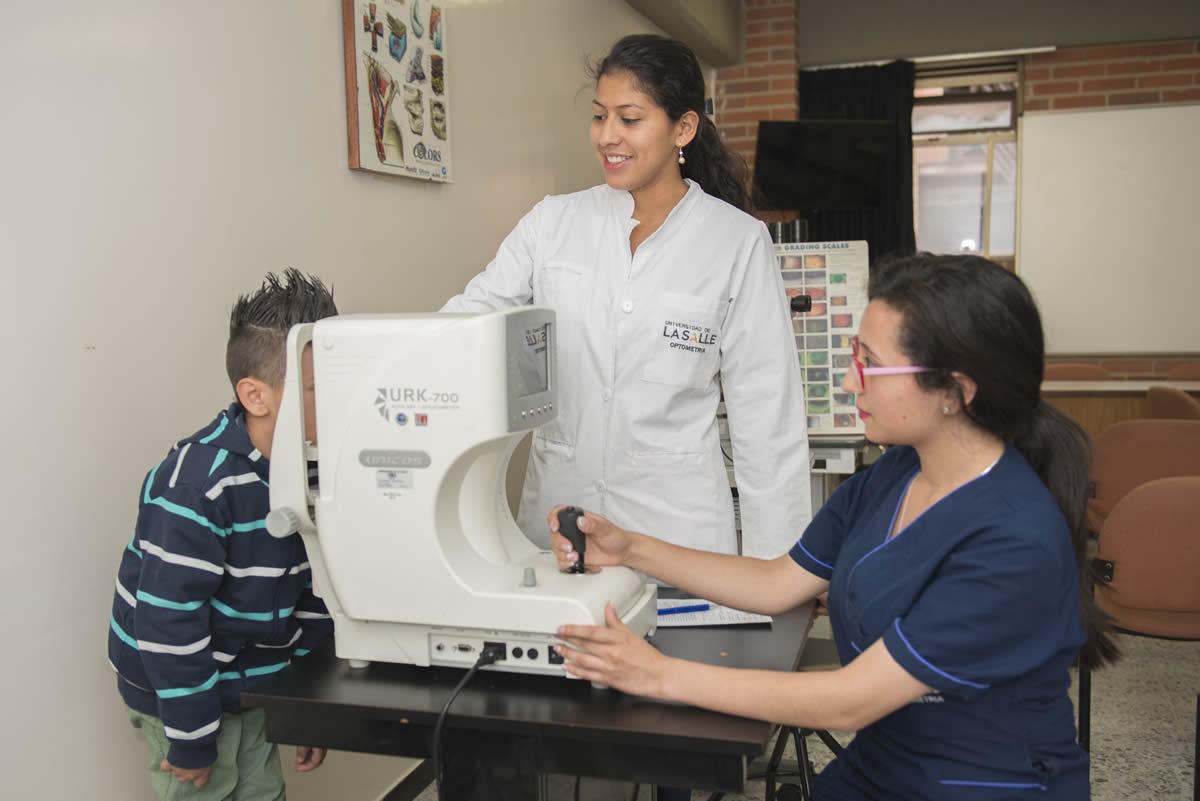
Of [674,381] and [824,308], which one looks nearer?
[674,381]

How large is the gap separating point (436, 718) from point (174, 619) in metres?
0.39

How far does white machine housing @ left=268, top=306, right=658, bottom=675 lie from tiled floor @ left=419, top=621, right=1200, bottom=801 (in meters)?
1.54

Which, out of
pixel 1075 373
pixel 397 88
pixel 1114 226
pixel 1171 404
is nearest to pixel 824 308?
pixel 397 88

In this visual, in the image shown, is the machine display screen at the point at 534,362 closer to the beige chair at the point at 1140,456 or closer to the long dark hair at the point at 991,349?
the long dark hair at the point at 991,349

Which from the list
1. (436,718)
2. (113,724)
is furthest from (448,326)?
(113,724)

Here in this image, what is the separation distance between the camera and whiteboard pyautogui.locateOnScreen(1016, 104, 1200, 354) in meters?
5.96

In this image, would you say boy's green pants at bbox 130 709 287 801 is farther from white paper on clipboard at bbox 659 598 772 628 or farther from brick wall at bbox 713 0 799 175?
brick wall at bbox 713 0 799 175

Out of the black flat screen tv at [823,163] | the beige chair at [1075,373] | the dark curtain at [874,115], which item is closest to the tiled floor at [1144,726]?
the beige chair at [1075,373]

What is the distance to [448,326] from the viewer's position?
1181mm

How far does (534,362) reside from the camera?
1.27 meters

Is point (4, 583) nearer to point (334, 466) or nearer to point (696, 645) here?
point (334, 466)

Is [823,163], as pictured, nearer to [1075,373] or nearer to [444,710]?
[1075,373]

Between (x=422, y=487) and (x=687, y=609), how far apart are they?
1.54 feet

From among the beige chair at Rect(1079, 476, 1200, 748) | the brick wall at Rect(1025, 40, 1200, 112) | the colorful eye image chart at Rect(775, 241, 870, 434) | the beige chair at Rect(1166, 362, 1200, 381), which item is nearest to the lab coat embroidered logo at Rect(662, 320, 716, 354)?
the beige chair at Rect(1079, 476, 1200, 748)
